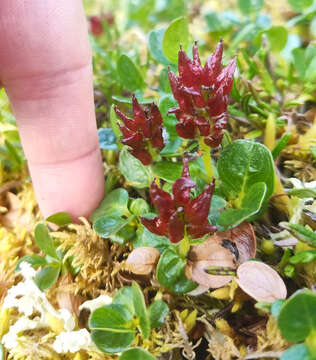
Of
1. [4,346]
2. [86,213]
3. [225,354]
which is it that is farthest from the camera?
[86,213]

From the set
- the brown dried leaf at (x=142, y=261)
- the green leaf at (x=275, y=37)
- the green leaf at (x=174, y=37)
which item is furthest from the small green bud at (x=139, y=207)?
the green leaf at (x=275, y=37)

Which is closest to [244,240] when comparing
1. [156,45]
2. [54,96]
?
[54,96]

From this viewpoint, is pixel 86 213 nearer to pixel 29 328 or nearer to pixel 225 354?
pixel 29 328

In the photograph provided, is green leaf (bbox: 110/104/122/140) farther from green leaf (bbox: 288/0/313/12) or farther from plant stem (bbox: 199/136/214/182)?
green leaf (bbox: 288/0/313/12)

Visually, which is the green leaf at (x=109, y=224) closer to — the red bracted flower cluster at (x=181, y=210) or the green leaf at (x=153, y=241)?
the green leaf at (x=153, y=241)

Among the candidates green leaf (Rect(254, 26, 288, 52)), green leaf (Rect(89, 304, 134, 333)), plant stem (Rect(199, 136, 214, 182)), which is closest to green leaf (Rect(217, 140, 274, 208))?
plant stem (Rect(199, 136, 214, 182))

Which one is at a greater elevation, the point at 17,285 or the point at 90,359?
the point at 17,285

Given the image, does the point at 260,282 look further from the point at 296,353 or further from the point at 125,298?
the point at 125,298

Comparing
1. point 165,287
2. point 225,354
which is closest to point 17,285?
point 165,287
